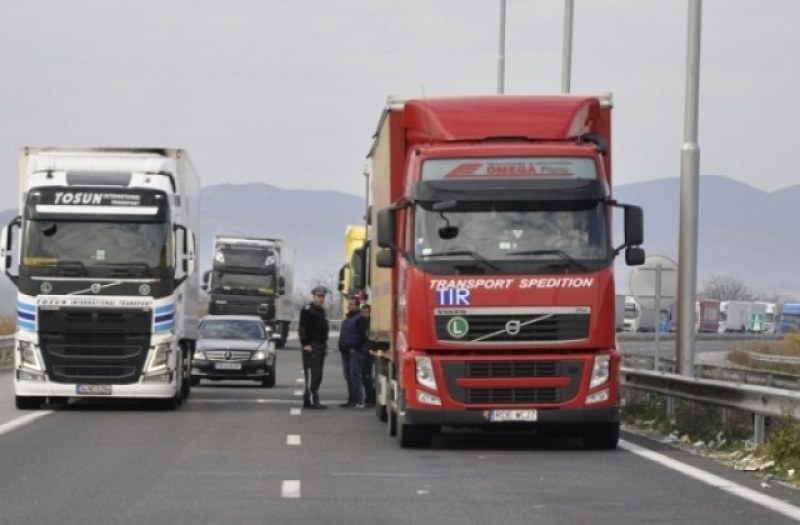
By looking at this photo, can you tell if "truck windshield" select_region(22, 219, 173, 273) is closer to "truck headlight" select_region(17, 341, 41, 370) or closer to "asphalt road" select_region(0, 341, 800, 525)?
"truck headlight" select_region(17, 341, 41, 370)

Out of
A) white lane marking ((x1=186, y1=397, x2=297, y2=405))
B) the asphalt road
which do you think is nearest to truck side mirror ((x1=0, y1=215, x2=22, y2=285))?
the asphalt road

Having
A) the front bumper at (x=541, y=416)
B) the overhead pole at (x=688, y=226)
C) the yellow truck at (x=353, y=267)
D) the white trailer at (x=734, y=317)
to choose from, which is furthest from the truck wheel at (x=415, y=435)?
the white trailer at (x=734, y=317)

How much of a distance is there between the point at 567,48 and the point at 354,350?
33.3ft

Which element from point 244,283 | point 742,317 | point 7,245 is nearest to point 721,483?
point 7,245

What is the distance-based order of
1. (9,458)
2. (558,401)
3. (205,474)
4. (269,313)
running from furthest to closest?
(269,313)
(558,401)
(9,458)
(205,474)

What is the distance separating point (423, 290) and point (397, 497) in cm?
492

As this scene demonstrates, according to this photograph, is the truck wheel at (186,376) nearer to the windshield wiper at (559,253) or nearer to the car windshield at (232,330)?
the car windshield at (232,330)

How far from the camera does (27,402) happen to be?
89.6ft

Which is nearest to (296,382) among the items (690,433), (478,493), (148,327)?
(148,327)

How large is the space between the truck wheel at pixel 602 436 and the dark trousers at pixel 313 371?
9.22 metres

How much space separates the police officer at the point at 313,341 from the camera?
95.2ft

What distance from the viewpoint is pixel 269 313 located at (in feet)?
219

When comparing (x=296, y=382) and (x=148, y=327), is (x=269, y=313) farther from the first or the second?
Result: (x=148, y=327)

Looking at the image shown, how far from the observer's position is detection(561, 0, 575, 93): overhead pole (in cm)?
3784
